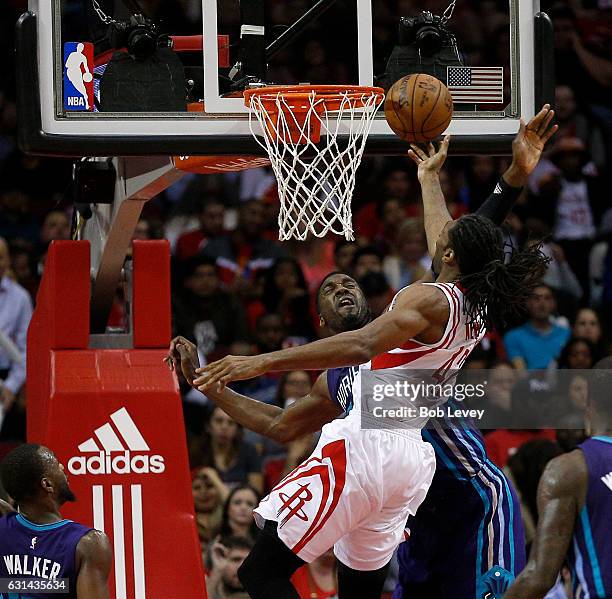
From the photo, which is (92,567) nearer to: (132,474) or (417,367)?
(417,367)

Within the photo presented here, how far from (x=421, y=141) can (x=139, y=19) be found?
4.50 feet

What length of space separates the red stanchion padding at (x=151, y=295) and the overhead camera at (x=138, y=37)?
115 centimetres

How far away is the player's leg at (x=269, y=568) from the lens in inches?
215

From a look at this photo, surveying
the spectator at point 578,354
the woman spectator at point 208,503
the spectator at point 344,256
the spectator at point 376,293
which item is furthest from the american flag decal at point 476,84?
the spectator at point 344,256

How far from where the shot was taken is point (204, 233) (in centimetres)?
1027

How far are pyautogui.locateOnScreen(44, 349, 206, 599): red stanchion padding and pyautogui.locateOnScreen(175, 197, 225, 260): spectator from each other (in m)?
3.65

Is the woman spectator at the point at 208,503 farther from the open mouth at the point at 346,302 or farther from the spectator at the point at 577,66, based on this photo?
the spectator at the point at 577,66

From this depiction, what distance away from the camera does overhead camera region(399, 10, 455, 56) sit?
6.23m

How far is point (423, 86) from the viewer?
222 inches

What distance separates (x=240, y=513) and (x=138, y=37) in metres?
2.93

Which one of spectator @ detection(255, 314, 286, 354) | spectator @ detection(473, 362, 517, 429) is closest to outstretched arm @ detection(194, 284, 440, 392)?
spectator @ detection(473, 362, 517, 429)

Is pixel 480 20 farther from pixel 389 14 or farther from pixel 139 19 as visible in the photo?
pixel 139 19

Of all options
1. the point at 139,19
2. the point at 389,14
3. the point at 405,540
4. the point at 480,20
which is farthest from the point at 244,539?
the point at 480,20

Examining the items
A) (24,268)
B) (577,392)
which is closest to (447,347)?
(577,392)
